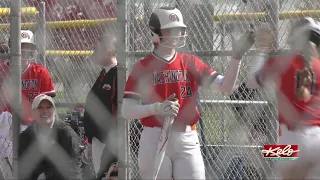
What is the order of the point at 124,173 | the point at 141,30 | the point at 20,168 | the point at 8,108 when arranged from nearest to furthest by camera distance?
1. the point at 124,173
2. the point at 20,168
3. the point at 141,30
4. the point at 8,108

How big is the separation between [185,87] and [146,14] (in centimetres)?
147

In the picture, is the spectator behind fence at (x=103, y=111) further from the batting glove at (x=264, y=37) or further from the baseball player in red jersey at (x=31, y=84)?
the batting glove at (x=264, y=37)

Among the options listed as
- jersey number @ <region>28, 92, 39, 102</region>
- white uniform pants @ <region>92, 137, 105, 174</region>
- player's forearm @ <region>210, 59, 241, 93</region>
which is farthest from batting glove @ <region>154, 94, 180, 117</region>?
jersey number @ <region>28, 92, 39, 102</region>

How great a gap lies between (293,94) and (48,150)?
6.38ft

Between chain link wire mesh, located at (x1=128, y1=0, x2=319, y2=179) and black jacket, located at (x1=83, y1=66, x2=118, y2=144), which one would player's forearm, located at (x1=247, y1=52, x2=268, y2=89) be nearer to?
chain link wire mesh, located at (x1=128, y1=0, x2=319, y2=179)

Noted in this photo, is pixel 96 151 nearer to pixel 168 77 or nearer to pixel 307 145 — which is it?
pixel 168 77

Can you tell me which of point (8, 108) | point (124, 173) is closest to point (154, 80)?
point (124, 173)

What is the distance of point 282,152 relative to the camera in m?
Answer: 4.66

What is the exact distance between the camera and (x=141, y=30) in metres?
5.95

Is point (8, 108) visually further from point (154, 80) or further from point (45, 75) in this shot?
point (154, 80)

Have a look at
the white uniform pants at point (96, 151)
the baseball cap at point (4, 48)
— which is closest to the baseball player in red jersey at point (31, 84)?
the white uniform pants at point (96, 151)

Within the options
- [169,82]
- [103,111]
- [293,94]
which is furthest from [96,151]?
[293,94]

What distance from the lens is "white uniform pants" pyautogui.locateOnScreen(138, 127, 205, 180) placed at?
4648 millimetres

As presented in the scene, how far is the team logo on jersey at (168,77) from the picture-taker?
4.69 meters
